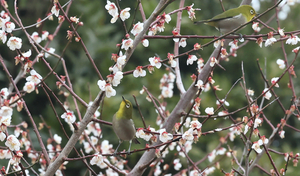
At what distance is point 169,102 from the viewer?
5277 mm

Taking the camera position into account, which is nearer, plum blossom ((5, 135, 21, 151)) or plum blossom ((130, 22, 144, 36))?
plum blossom ((5, 135, 21, 151))

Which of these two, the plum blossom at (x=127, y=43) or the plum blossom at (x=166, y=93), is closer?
the plum blossom at (x=127, y=43)

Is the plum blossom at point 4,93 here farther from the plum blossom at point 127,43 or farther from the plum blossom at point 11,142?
the plum blossom at point 127,43

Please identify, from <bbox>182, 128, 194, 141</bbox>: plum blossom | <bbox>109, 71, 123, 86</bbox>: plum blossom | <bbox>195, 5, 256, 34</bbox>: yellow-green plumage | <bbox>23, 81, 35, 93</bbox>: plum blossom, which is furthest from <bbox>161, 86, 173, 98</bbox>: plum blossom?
<bbox>23, 81, 35, 93</bbox>: plum blossom

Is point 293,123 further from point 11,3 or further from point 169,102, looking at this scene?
point 11,3

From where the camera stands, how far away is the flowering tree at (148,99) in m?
1.54

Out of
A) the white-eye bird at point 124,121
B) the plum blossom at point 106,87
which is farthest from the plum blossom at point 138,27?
the white-eye bird at point 124,121

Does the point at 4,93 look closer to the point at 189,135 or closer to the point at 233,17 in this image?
the point at 189,135

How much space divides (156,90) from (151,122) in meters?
0.66

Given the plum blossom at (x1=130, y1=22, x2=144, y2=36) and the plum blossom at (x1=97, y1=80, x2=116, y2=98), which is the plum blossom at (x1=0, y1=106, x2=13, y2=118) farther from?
the plum blossom at (x1=130, y1=22, x2=144, y2=36)

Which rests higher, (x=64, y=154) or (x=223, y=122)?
(x=64, y=154)

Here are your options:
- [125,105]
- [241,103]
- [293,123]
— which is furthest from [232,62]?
[125,105]

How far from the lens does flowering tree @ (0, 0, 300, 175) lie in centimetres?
154

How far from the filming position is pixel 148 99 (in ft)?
7.50
